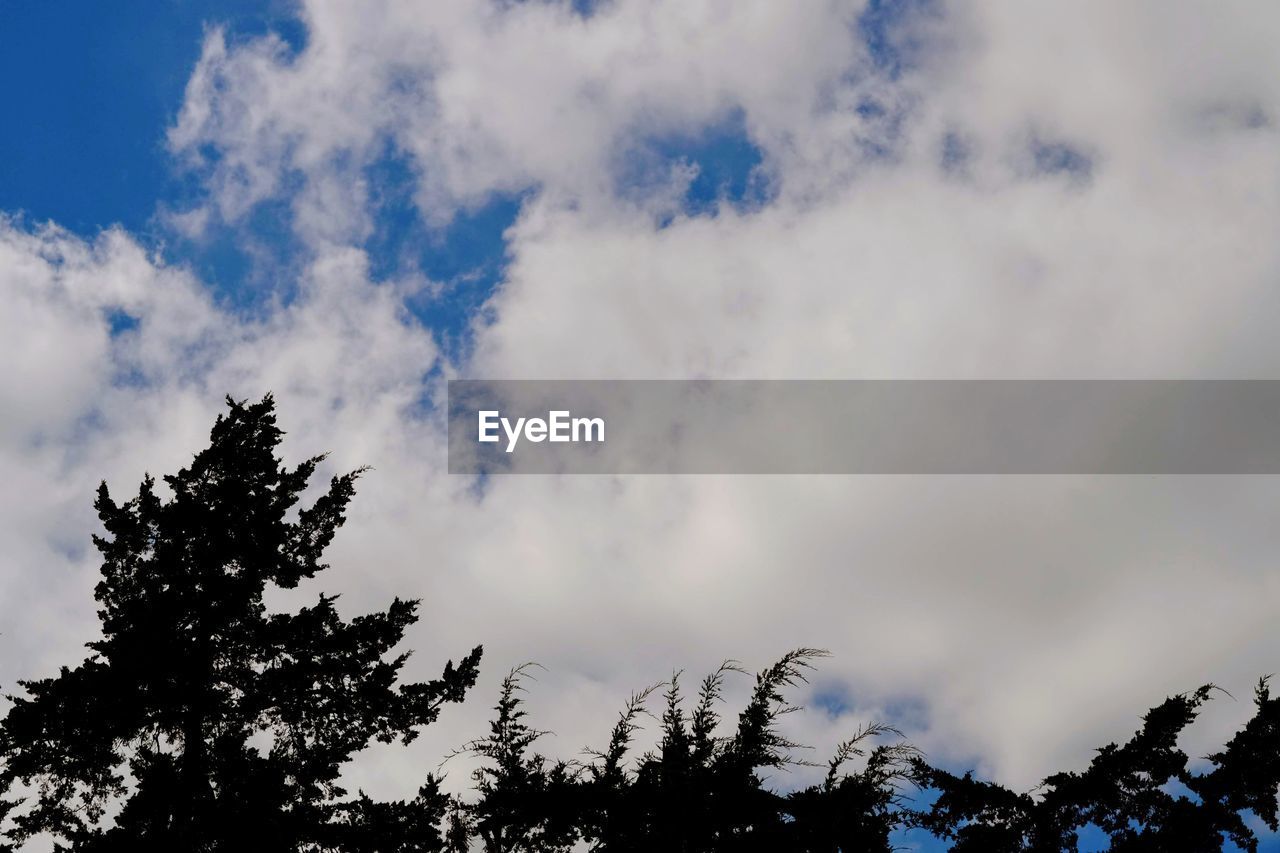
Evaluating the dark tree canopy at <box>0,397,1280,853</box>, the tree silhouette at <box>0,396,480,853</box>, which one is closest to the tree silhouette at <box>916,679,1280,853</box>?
the dark tree canopy at <box>0,397,1280,853</box>

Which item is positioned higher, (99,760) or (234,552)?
(234,552)

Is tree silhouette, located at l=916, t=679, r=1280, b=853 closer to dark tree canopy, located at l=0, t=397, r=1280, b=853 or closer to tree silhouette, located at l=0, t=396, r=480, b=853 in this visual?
dark tree canopy, located at l=0, t=397, r=1280, b=853

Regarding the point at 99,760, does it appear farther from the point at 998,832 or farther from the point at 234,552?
the point at 998,832

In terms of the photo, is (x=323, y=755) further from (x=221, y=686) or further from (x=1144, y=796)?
(x=1144, y=796)

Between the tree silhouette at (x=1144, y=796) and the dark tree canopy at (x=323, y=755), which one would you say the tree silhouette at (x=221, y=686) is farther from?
the tree silhouette at (x=1144, y=796)

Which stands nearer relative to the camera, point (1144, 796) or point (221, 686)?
point (1144, 796)

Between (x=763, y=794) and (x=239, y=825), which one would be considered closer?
(x=763, y=794)

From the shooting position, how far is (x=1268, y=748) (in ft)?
35.5

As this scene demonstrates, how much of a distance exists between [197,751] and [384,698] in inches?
127

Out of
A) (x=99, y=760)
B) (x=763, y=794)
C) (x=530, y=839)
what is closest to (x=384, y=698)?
(x=99, y=760)

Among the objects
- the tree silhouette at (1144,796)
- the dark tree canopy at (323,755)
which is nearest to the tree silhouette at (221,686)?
the dark tree canopy at (323,755)

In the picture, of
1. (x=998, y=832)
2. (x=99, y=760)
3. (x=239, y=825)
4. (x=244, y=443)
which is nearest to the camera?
(x=998, y=832)

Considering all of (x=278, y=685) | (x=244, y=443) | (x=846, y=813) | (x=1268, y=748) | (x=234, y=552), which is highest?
(x=244, y=443)

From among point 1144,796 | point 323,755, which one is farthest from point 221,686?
point 1144,796
